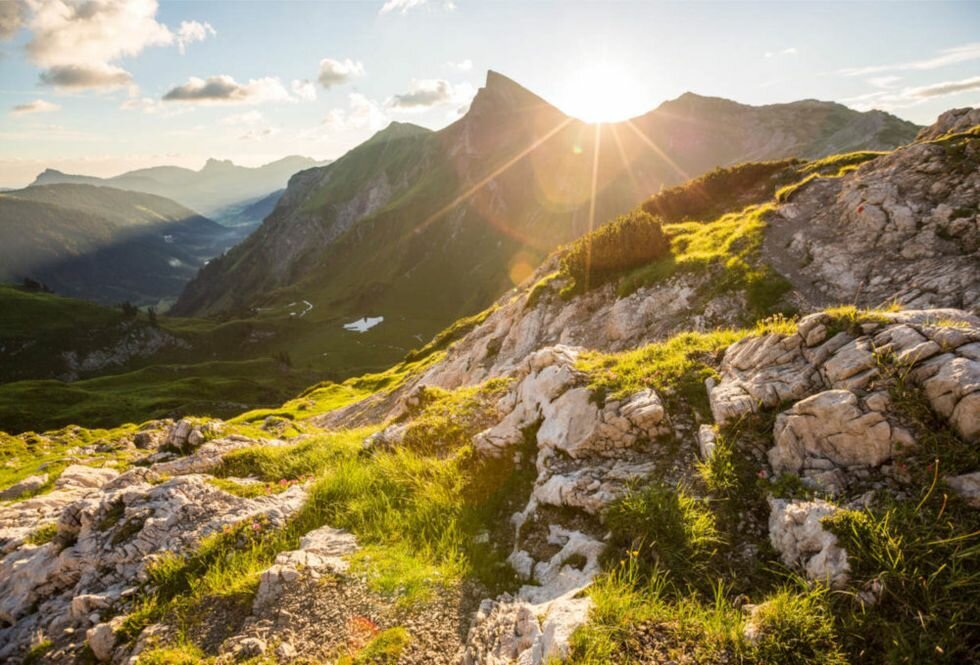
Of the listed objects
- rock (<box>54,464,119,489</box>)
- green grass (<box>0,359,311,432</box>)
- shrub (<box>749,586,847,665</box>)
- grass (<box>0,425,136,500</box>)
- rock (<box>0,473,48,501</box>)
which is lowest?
green grass (<box>0,359,311,432</box>)

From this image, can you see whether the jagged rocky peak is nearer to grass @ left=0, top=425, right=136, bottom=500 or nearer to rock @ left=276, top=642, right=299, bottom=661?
rock @ left=276, top=642, right=299, bottom=661

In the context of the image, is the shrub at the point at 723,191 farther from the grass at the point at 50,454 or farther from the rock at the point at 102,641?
the grass at the point at 50,454

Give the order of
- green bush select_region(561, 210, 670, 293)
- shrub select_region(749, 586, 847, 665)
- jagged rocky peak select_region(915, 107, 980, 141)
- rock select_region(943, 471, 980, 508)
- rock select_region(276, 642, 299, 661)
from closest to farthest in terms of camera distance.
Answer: shrub select_region(749, 586, 847, 665) < rock select_region(943, 471, 980, 508) < rock select_region(276, 642, 299, 661) < jagged rocky peak select_region(915, 107, 980, 141) < green bush select_region(561, 210, 670, 293)

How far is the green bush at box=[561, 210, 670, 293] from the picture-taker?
3066 centimetres

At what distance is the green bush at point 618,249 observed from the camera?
30.7m

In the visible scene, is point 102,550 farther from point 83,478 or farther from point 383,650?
point 83,478

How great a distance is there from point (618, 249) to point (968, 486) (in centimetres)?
2671

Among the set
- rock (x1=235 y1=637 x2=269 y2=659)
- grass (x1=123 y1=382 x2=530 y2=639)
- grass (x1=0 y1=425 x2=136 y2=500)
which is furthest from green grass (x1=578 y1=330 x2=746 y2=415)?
grass (x1=0 y1=425 x2=136 y2=500)

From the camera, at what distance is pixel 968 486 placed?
6035 millimetres

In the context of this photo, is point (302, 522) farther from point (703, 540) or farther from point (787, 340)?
point (787, 340)

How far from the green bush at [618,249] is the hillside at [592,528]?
1861 cm

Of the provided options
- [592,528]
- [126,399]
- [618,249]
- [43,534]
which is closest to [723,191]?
[618,249]

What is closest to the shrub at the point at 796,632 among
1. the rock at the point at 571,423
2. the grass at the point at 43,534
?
the rock at the point at 571,423

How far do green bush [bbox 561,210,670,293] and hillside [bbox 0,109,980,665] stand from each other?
733 inches
